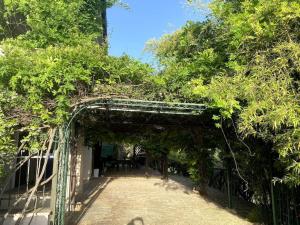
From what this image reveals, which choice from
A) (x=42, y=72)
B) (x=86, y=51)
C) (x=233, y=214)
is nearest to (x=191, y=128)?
(x=233, y=214)

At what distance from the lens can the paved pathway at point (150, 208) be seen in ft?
27.8

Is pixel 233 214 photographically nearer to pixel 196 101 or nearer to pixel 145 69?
pixel 196 101

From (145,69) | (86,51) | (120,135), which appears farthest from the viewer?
(120,135)

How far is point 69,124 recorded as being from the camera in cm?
672

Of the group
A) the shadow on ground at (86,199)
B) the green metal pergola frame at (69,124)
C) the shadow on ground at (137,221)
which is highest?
the green metal pergola frame at (69,124)

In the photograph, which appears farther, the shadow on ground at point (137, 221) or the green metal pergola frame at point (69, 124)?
the shadow on ground at point (137, 221)

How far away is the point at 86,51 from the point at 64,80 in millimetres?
802

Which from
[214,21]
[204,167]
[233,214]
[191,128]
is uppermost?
[214,21]

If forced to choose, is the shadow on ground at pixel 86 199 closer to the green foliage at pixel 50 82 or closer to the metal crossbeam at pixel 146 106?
the green foliage at pixel 50 82

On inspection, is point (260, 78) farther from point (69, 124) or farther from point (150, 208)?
point (150, 208)

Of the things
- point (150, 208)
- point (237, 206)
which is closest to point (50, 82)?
point (150, 208)

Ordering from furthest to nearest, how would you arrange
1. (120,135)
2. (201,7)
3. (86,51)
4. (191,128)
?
(120,135) < (191,128) < (201,7) < (86,51)

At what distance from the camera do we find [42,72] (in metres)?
6.11

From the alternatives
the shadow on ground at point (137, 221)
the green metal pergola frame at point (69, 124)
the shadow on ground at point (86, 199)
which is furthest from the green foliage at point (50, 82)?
the shadow on ground at point (137, 221)
